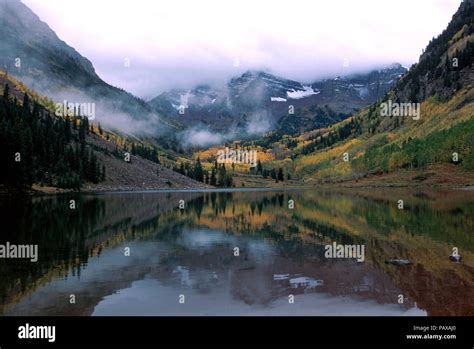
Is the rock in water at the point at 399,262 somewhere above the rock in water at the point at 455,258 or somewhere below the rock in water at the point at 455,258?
below

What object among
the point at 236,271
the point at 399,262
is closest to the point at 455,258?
the point at 399,262

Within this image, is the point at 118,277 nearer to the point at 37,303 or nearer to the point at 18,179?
the point at 37,303

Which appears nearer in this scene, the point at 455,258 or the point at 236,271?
the point at 236,271

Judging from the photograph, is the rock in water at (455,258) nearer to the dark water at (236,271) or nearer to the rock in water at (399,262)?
the dark water at (236,271)

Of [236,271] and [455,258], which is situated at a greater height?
[455,258]

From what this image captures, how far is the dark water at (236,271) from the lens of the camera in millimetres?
24594

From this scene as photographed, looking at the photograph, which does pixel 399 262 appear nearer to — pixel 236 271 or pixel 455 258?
pixel 455 258

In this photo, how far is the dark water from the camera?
24594 millimetres

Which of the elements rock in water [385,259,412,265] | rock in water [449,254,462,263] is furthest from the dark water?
rock in water [385,259,412,265]

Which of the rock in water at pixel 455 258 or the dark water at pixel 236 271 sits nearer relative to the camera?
the dark water at pixel 236 271

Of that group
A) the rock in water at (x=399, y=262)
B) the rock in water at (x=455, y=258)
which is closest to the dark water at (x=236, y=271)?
the rock in water at (x=455, y=258)

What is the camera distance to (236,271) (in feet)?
113

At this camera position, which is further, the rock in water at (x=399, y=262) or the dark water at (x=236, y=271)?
the rock in water at (x=399, y=262)

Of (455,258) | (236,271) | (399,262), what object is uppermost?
(455,258)
